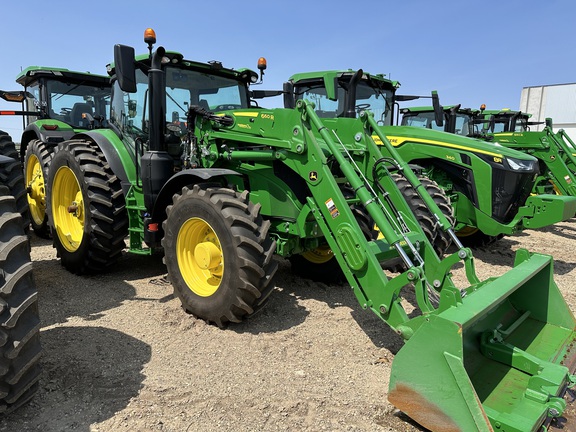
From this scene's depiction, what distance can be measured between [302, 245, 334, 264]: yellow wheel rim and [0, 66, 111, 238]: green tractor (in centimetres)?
435

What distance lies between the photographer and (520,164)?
5.82m

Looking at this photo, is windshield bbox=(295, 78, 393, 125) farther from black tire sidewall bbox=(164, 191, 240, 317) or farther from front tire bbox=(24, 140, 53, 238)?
front tire bbox=(24, 140, 53, 238)

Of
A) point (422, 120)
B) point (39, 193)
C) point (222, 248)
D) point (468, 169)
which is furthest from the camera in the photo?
point (422, 120)

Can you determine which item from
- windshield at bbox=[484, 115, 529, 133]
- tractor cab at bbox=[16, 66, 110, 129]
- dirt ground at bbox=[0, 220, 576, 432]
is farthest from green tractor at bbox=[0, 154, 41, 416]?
windshield at bbox=[484, 115, 529, 133]

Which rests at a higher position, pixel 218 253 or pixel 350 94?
pixel 350 94

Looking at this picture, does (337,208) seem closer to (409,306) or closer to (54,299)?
(409,306)

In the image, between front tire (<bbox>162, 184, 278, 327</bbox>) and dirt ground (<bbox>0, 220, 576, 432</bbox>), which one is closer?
dirt ground (<bbox>0, 220, 576, 432</bbox>)

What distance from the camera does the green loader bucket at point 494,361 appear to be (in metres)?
2.28

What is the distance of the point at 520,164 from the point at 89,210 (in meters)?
5.34

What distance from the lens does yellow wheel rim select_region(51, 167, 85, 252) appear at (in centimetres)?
536

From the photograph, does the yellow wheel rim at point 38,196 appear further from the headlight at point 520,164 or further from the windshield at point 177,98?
the headlight at point 520,164

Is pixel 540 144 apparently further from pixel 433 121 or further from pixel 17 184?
pixel 17 184

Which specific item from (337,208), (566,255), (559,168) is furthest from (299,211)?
(559,168)

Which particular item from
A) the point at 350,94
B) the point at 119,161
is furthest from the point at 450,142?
the point at 119,161
